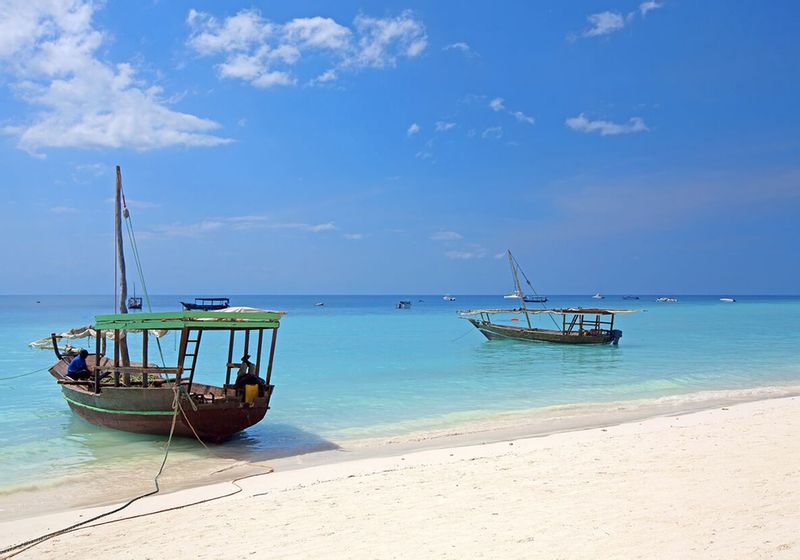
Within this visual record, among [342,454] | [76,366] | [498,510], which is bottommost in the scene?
[342,454]

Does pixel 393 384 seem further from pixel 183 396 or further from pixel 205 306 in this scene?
pixel 205 306

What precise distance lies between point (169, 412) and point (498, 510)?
7162mm

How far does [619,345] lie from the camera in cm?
3491

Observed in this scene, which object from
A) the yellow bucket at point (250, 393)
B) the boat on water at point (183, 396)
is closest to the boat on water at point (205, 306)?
the boat on water at point (183, 396)

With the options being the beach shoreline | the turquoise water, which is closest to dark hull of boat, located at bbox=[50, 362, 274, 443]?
the turquoise water

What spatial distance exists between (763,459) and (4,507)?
33.9 feet

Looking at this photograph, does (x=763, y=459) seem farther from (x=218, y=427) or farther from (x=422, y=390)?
(x=422, y=390)

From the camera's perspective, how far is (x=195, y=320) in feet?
34.4

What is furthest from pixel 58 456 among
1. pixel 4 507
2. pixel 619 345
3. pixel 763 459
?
pixel 619 345

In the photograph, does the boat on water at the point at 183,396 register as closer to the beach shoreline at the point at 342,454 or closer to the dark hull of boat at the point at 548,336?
the beach shoreline at the point at 342,454

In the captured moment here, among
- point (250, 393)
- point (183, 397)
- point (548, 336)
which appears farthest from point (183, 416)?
point (548, 336)

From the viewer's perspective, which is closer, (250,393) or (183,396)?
(183,396)

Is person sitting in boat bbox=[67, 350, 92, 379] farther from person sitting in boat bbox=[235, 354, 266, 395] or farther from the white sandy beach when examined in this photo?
the white sandy beach

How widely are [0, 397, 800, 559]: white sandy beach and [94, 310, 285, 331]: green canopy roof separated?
3.00 m
